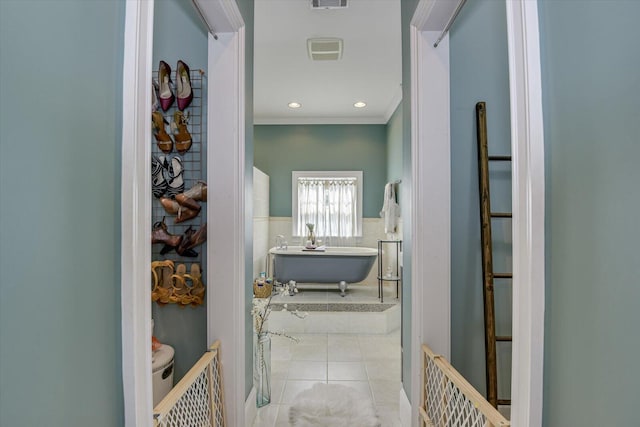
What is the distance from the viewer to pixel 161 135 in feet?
5.73

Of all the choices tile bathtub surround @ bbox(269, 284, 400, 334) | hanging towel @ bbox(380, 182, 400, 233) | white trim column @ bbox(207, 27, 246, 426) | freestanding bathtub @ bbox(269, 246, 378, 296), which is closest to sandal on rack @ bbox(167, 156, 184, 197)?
white trim column @ bbox(207, 27, 246, 426)

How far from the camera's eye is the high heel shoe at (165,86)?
1697 mm

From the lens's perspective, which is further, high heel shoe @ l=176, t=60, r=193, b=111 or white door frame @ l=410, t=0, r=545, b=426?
high heel shoe @ l=176, t=60, r=193, b=111

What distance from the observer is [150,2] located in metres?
0.70

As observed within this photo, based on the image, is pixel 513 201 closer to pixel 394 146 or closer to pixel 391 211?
pixel 391 211

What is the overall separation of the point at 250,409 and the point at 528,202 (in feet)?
5.95

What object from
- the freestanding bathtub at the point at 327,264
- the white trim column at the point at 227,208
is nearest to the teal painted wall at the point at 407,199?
the white trim column at the point at 227,208

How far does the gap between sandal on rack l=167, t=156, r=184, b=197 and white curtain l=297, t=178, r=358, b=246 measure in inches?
146

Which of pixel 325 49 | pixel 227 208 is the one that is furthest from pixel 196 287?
pixel 325 49
